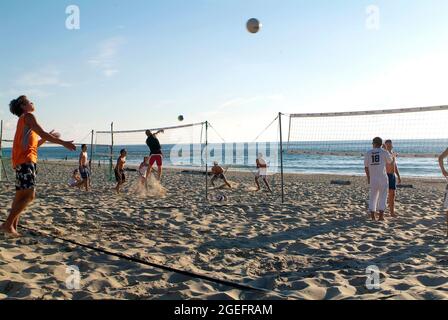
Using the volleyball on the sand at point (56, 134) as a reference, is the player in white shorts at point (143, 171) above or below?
below

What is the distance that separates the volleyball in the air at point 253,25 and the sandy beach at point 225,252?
15.1 feet

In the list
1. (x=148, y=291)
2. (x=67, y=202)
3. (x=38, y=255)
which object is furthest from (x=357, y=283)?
(x=67, y=202)

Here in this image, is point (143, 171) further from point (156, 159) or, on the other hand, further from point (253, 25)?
point (253, 25)

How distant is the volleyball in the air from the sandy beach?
4.61m

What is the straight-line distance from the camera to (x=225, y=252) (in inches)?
174

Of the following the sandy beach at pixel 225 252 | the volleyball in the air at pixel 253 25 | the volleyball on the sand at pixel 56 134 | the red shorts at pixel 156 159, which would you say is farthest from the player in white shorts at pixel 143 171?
the volleyball on the sand at pixel 56 134

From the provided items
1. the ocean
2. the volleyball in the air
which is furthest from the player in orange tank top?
the volleyball in the air

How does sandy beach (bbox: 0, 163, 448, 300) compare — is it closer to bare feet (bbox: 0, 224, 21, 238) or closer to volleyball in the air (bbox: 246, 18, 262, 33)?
bare feet (bbox: 0, 224, 21, 238)

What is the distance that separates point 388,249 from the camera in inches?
182

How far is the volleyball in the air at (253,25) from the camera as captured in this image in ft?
31.8

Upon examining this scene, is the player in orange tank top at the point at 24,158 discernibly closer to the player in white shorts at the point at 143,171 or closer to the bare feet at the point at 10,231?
the bare feet at the point at 10,231

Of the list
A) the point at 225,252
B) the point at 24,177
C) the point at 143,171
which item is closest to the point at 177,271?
the point at 225,252
